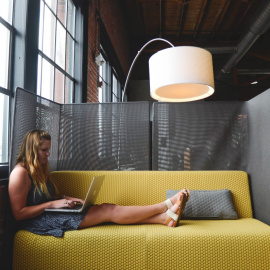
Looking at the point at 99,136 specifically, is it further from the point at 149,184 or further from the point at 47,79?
the point at 47,79

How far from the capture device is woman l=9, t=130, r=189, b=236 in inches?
72.5

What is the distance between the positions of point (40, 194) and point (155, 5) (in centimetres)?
552

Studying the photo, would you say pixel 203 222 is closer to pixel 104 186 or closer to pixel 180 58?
pixel 104 186

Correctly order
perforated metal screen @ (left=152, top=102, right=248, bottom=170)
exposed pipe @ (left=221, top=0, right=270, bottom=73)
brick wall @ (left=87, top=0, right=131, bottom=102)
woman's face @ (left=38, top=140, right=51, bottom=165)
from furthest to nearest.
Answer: exposed pipe @ (left=221, top=0, right=270, bottom=73) < brick wall @ (left=87, top=0, right=131, bottom=102) < perforated metal screen @ (left=152, top=102, right=248, bottom=170) < woman's face @ (left=38, top=140, right=51, bottom=165)

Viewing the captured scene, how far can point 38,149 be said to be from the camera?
79.7 inches

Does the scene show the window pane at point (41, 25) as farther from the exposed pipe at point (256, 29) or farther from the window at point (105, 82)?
the exposed pipe at point (256, 29)

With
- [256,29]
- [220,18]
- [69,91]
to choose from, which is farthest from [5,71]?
[220,18]

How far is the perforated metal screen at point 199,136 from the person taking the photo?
2.59 metres

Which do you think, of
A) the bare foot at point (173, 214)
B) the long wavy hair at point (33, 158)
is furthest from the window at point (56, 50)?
the bare foot at point (173, 214)

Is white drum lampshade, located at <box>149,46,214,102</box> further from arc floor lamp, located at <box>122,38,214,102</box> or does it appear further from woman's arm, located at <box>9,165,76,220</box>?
woman's arm, located at <box>9,165,76,220</box>

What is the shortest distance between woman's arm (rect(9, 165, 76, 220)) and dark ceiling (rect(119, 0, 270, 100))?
462 cm

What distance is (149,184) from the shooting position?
2422mm

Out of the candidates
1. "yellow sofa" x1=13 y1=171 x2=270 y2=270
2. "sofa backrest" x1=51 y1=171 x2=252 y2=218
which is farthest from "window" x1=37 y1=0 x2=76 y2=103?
"yellow sofa" x1=13 y1=171 x2=270 y2=270

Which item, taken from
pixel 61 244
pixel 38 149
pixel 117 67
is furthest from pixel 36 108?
pixel 117 67
